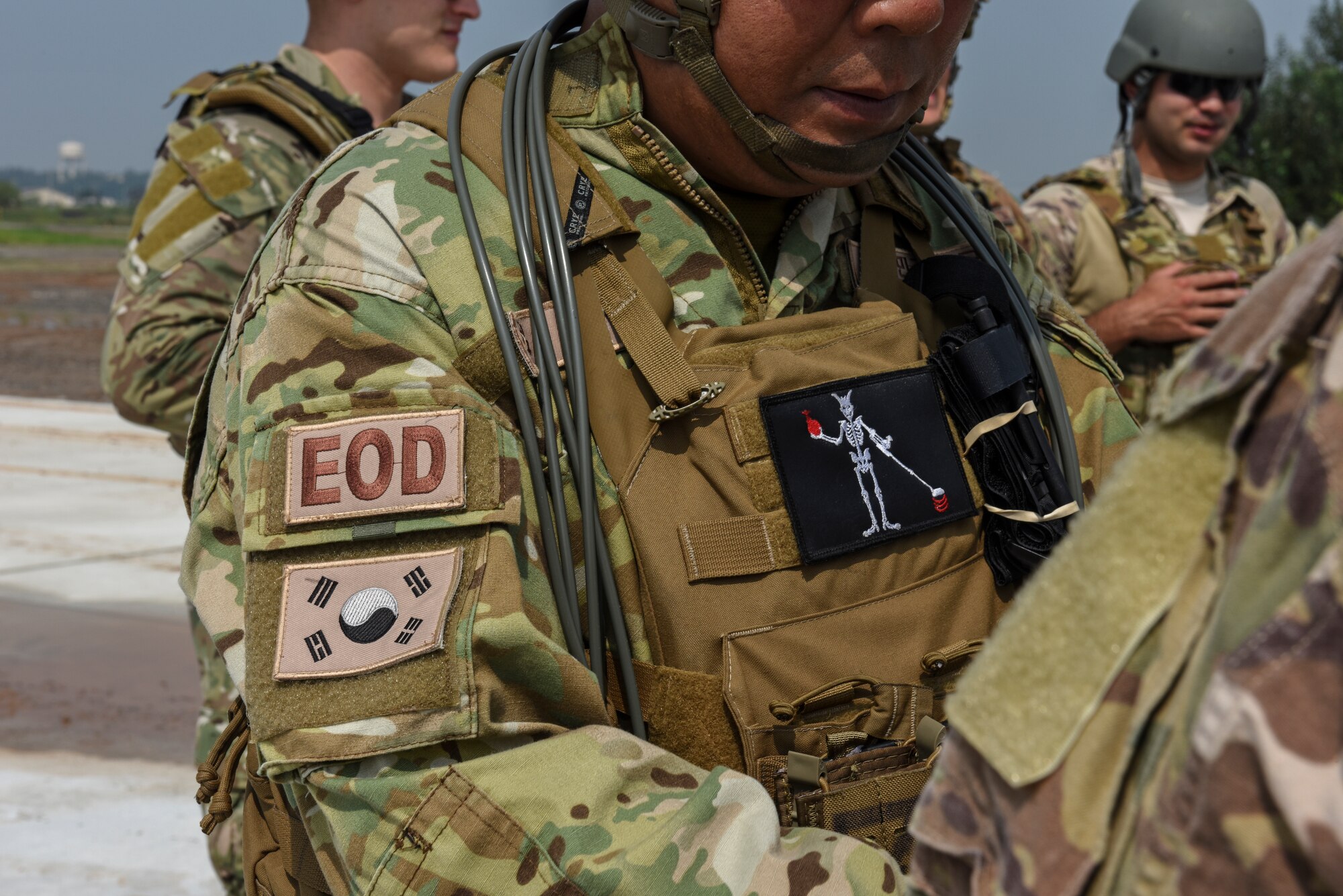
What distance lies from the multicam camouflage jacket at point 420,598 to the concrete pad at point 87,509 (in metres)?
4.64

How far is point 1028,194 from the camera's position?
458 cm

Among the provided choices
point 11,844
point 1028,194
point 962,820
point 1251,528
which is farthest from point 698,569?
point 1028,194

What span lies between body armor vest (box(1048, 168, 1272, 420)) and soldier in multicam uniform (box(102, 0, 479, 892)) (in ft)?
7.97

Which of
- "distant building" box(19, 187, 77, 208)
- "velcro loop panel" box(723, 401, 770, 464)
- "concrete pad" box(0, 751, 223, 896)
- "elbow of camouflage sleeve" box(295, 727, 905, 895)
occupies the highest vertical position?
"velcro loop panel" box(723, 401, 770, 464)

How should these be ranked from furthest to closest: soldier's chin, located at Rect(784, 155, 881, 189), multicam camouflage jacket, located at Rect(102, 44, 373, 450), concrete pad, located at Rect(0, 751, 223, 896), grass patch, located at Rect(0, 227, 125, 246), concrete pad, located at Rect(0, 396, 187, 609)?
1. grass patch, located at Rect(0, 227, 125, 246)
2. concrete pad, located at Rect(0, 396, 187, 609)
3. concrete pad, located at Rect(0, 751, 223, 896)
4. multicam camouflage jacket, located at Rect(102, 44, 373, 450)
5. soldier's chin, located at Rect(784, 155, 881, 189)

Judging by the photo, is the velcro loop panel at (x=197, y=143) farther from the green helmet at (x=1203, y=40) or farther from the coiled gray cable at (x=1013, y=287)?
the green helmet at (x=1203, y=40)

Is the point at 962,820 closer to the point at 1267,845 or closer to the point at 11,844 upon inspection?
the point at 1267,845

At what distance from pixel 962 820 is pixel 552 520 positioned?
780 millimetres

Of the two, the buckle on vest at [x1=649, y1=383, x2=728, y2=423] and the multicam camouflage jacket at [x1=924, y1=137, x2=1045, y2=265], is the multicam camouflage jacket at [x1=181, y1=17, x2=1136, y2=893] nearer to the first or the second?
the buckle on vest at [x1=649, y1=383, x2=728, y2=423]

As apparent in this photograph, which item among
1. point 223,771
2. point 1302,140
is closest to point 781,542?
point 223,771

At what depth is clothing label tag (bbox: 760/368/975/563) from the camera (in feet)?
5.11

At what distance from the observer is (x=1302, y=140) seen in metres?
11.1

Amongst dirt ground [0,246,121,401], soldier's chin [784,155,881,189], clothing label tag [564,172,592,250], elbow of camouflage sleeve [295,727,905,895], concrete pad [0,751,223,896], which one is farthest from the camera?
dirt ground [0,246,121,401]

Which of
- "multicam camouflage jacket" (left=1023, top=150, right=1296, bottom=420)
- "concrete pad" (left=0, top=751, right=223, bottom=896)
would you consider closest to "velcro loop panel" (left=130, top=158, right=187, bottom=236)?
"concrete pad" (left=0, top=751, right=223, bottom=896)
